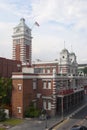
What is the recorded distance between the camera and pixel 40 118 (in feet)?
161

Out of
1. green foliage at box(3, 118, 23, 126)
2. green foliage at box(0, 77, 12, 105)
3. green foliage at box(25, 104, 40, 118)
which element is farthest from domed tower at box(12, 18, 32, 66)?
green foliage at box(3, 118, 23, 126)

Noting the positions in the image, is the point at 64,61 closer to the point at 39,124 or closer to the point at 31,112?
the point at 31,112

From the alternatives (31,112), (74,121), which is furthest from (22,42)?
(74,121)

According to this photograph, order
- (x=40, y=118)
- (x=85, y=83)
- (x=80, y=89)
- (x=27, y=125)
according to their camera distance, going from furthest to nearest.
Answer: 1. (x=85, y=83)
2. (x=80, y=89)
3. (x=40, y=118)
4. (x=27, y=125)

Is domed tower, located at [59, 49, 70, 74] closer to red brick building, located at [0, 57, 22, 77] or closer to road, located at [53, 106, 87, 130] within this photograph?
red brick building, located at [0, 57, 22, 77]

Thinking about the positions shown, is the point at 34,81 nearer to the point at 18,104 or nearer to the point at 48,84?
the point at 48,84

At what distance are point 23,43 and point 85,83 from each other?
21.6m

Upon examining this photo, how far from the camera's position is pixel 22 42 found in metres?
78.3

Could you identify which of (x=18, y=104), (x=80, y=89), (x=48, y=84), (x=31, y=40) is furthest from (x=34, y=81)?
(x=31, y=40)

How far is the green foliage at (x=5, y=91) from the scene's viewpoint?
52.0 meters

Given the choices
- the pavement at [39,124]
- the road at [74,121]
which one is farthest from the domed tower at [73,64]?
the pavement at [39,124]

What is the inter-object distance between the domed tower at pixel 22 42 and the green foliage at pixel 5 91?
24.9 meters

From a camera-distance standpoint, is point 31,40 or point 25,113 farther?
point 31,40

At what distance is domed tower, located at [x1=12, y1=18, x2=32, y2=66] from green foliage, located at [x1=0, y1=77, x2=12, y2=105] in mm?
24887
